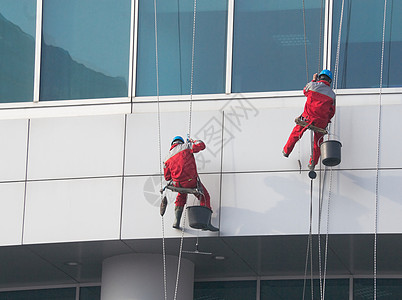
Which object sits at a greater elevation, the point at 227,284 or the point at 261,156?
the point at 261,156

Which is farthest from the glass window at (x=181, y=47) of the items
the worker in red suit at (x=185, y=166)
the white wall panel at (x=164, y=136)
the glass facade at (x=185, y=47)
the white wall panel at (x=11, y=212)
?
the white wall panel at (x=11, y=212)

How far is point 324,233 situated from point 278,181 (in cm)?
100

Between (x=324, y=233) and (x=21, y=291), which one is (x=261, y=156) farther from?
(x=21, y=291)

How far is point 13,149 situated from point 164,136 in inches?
92.4

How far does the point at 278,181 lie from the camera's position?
13344 mm

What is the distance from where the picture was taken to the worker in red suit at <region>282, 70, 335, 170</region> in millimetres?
12789

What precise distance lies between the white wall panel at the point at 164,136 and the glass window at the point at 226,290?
2.87m

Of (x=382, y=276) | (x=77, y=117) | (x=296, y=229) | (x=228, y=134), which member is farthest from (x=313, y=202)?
(x=77, y=117)

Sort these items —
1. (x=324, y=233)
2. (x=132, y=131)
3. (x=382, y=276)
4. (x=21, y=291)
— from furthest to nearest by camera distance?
(x=21, y=291)
(x=382, y=276)
(x=132, y=131)
(x=324, y=233)

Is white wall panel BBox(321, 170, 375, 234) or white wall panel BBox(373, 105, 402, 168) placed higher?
white wall panel BBox(373, 105, 402, 168)

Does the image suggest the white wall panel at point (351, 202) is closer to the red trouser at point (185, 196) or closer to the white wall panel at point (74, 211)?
the red trouser at point (185, 196)

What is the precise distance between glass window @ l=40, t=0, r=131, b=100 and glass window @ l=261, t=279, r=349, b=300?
403 cm

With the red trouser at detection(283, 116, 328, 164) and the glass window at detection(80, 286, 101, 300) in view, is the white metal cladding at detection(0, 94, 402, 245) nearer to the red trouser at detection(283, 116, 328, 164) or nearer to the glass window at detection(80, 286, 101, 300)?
the red trouser at detection(283, 116, 328, 164)

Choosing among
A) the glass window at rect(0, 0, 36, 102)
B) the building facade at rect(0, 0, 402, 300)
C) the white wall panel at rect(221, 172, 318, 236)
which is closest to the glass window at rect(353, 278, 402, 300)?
the building facade at rect(0, 0, 402, 300)
